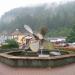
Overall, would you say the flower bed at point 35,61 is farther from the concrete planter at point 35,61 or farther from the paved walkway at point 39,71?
the paved walkway at point 39,71

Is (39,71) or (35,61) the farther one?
(35,61)

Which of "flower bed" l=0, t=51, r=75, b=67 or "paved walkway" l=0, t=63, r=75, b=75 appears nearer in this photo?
"paved walkway" l=0, t=63, r=75, b=75

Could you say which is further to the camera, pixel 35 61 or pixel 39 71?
pixel 35 61

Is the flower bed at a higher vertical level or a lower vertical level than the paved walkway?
higher

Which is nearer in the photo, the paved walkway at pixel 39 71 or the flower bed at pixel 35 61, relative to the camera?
the paved walkway at pixel 39 71

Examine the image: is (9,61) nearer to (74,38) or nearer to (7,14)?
(74,38)

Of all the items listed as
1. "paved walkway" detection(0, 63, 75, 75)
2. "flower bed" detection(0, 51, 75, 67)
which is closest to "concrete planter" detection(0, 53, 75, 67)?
"flower bed" detection(0, 51, 75, 67)

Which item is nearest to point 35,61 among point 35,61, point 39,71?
point 35,61

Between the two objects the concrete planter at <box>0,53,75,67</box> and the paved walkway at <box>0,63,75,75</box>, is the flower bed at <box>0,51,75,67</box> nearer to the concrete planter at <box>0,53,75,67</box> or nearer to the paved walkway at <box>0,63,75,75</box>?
the concrete planter at <box>0,53,75,67</box>

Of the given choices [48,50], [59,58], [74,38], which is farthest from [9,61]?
[74,38]

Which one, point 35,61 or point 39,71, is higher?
point 35,61

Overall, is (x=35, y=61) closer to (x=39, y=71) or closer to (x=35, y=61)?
(x=35, y=61)

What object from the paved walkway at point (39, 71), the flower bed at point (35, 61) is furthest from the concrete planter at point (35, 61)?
the paved walkway at point (39, 71)

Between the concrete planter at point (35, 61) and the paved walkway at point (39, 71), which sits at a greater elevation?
the concrete planter at point (35, 61)
